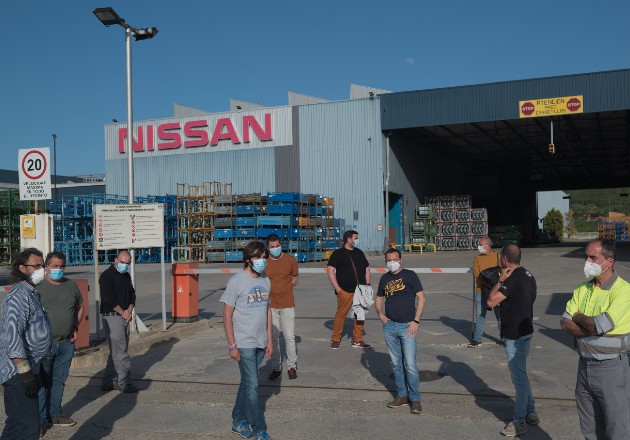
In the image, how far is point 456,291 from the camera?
1964 cm

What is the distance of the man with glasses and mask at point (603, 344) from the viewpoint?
437cm

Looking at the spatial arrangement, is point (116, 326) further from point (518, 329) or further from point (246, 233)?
point (246, 233)

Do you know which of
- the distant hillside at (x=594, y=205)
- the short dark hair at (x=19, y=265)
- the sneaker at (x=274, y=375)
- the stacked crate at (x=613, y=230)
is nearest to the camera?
the short dark hair at (x=19, y=265)

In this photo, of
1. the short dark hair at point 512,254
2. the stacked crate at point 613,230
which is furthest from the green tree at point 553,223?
the short dark hair at point 512,254

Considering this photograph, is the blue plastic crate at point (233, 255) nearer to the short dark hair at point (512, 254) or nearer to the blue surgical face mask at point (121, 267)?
the blue surgical face mask at point (121, 267)

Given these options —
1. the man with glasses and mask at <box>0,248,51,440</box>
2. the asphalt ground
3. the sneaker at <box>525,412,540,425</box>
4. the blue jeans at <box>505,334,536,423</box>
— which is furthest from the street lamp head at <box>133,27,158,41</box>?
the sneaker at <box>525,412,540,425</box>

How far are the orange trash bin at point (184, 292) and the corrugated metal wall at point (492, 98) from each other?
30.0m

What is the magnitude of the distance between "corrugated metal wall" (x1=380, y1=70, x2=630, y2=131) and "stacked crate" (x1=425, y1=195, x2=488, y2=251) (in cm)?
1008

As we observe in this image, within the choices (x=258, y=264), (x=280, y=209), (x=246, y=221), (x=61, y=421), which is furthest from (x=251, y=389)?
(x=246, y=221)

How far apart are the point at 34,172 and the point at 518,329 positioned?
8757 mm

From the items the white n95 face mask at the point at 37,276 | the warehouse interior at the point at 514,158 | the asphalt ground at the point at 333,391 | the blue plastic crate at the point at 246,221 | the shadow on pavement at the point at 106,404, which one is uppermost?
the warehouse interior at the point at 514,158

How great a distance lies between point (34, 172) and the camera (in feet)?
36.4

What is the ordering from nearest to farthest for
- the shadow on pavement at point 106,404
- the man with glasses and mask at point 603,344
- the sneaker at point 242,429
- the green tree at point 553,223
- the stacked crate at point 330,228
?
1. the man with glasses and mask at point 603,344
2. the sneaker at point 242,429
3. the shadow on pavement at point 106,404
4. the stacked crate at point 330,228
5. the green tree at point 553,223

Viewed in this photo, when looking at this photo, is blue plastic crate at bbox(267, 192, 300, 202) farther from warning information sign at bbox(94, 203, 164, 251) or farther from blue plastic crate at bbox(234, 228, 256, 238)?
warning information sign at bbox(94, 203, 164, 251)
